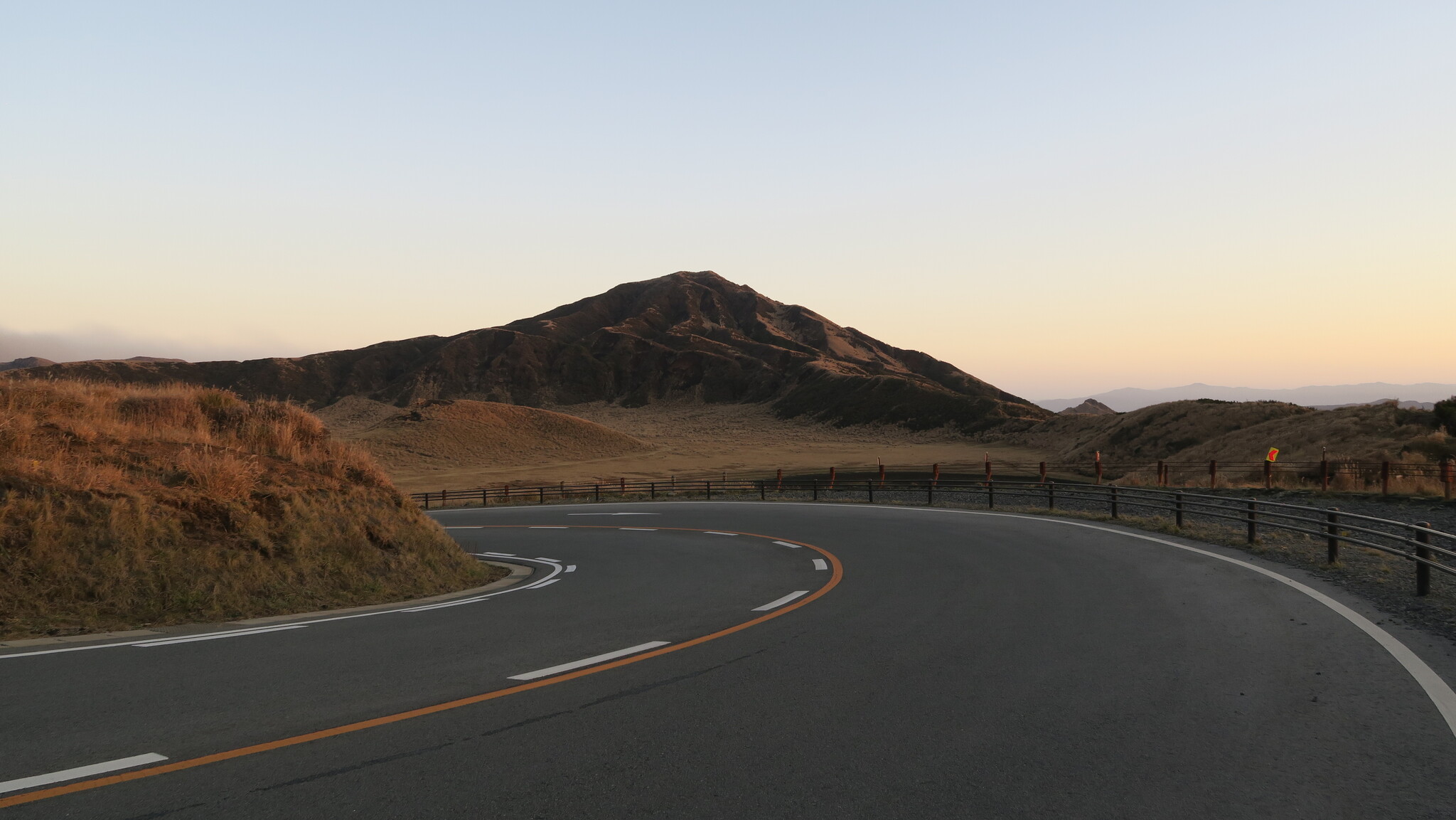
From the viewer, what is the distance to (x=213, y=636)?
8.76m

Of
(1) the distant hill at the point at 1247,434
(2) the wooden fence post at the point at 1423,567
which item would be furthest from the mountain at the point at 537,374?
(2) the wooden fence post at the point at 1423,567

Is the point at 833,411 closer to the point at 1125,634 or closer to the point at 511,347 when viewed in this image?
the point at 511,347

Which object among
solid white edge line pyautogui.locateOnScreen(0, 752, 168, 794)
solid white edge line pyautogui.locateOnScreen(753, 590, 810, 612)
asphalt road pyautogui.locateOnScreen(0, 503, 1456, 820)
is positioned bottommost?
solid white edge line pyautogui.locateOnScreen(753, 590, 810, 612)

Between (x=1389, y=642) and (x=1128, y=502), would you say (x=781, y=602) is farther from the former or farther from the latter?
(x=1128, y=502)

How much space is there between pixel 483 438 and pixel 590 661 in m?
96.2

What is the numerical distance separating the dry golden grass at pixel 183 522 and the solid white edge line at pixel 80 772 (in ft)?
16.2

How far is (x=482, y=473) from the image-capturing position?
259ft

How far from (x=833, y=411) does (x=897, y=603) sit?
139m

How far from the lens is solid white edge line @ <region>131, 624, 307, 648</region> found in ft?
27.1

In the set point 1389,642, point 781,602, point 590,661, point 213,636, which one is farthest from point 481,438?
point 1389,642

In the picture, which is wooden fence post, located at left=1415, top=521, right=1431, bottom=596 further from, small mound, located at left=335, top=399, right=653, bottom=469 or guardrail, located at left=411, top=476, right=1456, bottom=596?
small mound, located at left=335, top=399, right=653, bottom=469

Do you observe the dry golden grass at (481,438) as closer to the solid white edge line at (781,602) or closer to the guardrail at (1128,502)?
the guardrail at (1128,502)

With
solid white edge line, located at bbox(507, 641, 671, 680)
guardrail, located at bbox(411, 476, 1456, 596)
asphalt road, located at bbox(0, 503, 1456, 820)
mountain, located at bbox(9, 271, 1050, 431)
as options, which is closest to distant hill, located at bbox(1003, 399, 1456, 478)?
guardrail, located at bbox(411, 476, 1456, 596)

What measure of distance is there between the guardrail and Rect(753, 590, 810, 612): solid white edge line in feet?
23.6
